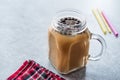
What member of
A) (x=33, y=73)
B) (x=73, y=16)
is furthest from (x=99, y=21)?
(x=33, y=73)

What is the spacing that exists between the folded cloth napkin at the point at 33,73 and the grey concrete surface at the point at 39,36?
2cm

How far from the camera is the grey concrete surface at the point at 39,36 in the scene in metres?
0.74

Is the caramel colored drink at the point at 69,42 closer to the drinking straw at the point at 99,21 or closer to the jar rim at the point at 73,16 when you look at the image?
the jar rim at the point at 73,16

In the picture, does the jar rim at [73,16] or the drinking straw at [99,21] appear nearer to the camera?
the jar rim at [73,16]

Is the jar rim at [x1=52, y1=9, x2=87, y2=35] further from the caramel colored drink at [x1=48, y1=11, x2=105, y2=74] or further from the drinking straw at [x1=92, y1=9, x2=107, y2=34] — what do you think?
the drinking straw at [x1=92, y1=9, x2=107, y2=34]

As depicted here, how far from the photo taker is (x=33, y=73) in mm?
712

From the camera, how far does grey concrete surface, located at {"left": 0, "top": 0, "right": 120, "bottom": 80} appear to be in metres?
0.74

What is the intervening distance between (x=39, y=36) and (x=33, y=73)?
160 millimetres

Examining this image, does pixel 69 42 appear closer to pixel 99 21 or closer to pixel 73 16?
pixel 73 16

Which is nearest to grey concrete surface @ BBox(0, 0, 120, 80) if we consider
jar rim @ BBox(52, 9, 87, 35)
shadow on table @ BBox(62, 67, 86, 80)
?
shadow on table @ BBox(62, 67, 86, 80)

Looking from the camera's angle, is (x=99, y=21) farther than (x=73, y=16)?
Yes

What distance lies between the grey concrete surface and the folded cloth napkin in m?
0.02

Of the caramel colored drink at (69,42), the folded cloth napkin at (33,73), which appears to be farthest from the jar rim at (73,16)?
the folded cloth napkin at (33,73)

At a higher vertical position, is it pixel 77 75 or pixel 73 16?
→ pixel 73 16
